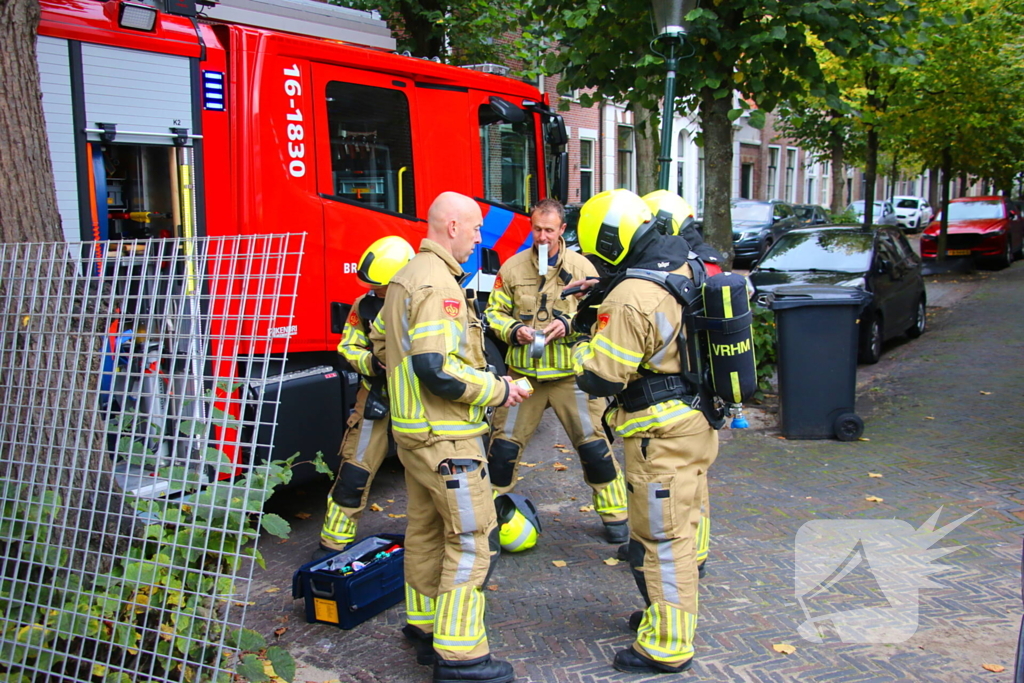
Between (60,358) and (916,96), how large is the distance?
15726 millimetres

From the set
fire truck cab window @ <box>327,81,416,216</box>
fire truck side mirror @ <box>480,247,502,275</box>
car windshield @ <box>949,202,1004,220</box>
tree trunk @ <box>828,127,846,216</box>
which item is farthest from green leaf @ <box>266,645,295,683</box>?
tree trunk @ <box>828,127,846,216</box>

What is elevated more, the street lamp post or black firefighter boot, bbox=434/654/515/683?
the street lamp post

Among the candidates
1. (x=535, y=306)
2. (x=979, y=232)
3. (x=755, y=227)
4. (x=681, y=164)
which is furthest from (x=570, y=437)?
(x=681, y=164)

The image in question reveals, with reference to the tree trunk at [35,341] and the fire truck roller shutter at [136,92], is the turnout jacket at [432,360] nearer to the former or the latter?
the tree trunk at [35,341]

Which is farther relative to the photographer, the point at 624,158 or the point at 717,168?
the point at 624,158

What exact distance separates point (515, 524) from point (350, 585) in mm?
1164

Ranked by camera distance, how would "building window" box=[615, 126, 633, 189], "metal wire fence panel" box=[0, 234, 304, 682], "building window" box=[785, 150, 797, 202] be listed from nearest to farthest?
1. "metal wire fence panel" box=[0, 234, 304, 682]
2. "building window" box=[615, 126, 633, 189]
3. "building window" box=[785, 150, 797, 202]

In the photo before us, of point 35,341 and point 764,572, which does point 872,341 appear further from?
point 35,341

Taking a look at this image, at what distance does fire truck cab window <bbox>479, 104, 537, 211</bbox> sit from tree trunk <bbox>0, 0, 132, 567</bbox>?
132 inches

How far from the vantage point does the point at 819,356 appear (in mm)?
6980

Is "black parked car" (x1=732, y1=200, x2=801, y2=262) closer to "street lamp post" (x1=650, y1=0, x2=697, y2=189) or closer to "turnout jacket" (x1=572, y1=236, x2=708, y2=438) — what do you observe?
"street lamp post" (x1=650, y1=0, x2=697, y2=189)

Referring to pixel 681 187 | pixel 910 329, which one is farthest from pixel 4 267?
pixel 681 187

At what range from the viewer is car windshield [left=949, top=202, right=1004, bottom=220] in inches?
802

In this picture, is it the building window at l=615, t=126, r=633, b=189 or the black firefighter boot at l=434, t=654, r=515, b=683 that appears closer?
the black firefighter boot at l=434, t=654, r=515, b=683
